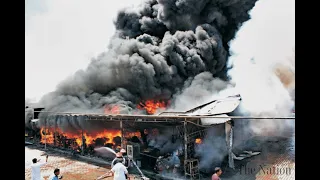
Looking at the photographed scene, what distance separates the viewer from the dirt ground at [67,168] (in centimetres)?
806

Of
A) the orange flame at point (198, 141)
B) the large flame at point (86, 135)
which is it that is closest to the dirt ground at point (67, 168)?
the large flame at point (86, 135)

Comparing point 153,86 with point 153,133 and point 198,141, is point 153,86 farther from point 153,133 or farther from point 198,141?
point 198,141

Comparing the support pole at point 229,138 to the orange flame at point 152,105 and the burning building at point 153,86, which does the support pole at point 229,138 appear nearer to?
the burning building at point 153,86

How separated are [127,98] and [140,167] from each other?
11.4ft

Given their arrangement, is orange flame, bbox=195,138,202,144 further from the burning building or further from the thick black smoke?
the thick black smoke

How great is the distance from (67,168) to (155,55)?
5.62 metres

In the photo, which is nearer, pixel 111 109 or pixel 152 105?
pixel 111 109

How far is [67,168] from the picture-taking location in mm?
8516

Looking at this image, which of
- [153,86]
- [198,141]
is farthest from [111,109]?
[198,141]

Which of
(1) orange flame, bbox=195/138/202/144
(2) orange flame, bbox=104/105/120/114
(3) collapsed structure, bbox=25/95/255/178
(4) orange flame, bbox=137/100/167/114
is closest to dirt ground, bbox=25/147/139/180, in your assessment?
(3) collapsed structure, bbox=25/95/255/178

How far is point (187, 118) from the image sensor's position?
7754 millimetres

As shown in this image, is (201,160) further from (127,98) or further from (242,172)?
(127,98)
